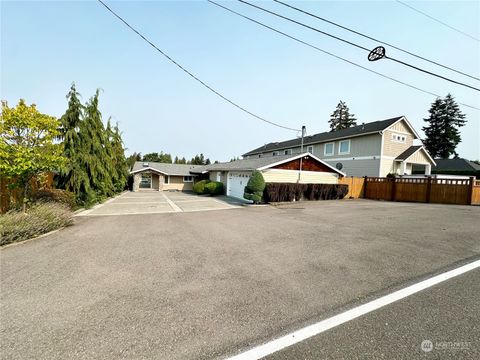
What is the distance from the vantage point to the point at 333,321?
2.52 metres

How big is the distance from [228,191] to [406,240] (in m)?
15.9

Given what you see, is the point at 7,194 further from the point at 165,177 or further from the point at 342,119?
the point at 342,119

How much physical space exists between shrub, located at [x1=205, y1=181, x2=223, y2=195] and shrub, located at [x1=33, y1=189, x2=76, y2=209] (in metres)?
11.2

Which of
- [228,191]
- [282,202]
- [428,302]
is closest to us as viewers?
[428,302]

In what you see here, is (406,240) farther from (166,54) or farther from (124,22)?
(124,22)

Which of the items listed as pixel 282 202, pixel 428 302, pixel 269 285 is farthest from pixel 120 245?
pixel 282 202

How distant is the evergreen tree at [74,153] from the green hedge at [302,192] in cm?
1091

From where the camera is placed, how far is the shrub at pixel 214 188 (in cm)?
2048

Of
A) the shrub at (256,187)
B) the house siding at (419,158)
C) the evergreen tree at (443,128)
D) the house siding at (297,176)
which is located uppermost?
the evergreen tree at (443,128)

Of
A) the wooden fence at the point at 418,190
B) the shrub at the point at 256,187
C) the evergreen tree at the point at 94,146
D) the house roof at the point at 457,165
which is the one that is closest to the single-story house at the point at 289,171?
the shrub at the point at 256,187

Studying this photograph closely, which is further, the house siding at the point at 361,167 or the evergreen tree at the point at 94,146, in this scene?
the house siding at the point at 361,167

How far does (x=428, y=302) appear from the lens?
2891 millimetres

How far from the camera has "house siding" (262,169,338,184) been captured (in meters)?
15.4

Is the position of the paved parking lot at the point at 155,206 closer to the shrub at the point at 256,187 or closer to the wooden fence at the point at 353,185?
the shrub at the point at 256,187
